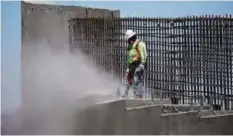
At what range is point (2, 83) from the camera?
1176cm

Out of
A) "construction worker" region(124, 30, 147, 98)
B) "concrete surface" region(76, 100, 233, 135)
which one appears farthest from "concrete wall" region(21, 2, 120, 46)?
"concrete surface" region(76, 100, 233, 135)

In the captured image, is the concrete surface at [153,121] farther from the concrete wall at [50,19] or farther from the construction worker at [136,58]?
the concrete wall at [50,19]

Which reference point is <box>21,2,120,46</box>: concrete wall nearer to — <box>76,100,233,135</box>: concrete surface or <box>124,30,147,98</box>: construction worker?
<box>124,30,147,98</box>: construction worker

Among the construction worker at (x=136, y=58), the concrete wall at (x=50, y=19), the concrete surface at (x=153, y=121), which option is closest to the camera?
the concrete surface at (x=153, y=121)

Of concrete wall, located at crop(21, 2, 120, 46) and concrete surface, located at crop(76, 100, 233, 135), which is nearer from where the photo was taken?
concrete surface, located at crop(76, 100, 233, 135)

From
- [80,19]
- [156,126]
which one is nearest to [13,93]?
[80,19]

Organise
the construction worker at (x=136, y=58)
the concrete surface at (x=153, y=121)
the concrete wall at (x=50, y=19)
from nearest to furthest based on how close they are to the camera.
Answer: the concrete surface at (x=153, y=121) → the construction worker at (x=136, y=58) → the concrete wall at (x=50, y=19)

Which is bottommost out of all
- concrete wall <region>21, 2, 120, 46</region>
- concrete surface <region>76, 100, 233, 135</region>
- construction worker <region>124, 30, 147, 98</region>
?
concrete surface <region>76, 100, 233, 135</region>

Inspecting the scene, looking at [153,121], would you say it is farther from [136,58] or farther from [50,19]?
[50,19]

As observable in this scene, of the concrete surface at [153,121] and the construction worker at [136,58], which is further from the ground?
the construction worker at [136,58]

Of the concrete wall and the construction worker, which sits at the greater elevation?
the concrete wall

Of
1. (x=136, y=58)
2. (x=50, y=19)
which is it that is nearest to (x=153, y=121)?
(x=136, y=58)

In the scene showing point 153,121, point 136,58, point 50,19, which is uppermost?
point 50,19

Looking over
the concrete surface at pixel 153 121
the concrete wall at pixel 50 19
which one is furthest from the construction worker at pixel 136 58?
the concrete wall at pixel 50 19
